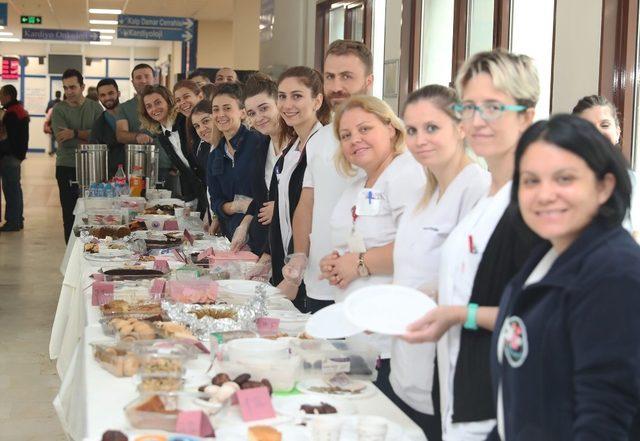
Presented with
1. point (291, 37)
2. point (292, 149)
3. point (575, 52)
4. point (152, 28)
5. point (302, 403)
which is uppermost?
point (152, 28)

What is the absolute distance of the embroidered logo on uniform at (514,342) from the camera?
5.15 ft

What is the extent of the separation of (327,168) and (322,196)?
0.10 meters

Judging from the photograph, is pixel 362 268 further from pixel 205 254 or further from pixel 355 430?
pixel 205 254

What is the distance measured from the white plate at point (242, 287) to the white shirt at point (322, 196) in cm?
15

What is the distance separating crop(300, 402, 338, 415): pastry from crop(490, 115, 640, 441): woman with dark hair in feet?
1.76

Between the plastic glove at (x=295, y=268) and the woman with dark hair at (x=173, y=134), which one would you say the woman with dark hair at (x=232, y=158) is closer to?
the woman with dark hair at (x=173, y=134)

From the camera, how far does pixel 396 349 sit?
2475mm

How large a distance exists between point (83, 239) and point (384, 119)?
2643 millimetres

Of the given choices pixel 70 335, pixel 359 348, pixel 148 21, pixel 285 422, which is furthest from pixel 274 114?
pixel 148 21

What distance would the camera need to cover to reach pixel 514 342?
1599 millimetres

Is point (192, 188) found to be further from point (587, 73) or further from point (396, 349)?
point (396, 349)

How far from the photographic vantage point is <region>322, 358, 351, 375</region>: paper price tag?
236cm

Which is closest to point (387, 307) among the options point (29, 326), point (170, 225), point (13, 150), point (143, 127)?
point (170, 225)

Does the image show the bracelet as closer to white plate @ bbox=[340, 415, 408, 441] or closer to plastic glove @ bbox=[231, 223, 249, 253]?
white plate @ bbox=[340, 415, 408, 441]
